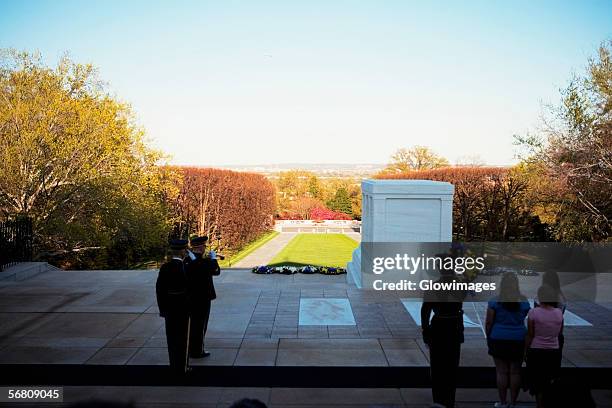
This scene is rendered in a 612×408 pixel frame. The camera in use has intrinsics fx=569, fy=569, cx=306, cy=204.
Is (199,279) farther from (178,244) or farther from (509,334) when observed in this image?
(509,334)

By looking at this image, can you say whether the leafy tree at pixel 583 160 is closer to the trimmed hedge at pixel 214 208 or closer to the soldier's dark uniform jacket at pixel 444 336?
the soldier's dark uniform jacket at pixel 444 336

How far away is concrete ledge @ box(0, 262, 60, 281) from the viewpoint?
1076cm

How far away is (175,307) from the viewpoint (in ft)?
18.6

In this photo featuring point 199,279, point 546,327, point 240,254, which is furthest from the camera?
point 240,254

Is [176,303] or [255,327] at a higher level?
[176,303]

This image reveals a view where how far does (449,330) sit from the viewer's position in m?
4.78

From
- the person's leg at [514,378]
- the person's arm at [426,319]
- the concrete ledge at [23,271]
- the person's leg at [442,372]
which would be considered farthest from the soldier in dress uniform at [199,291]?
the concrete ledge at [23,271]

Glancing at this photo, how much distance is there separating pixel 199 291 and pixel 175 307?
0.58 m

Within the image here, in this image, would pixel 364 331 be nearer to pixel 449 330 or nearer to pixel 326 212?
pixel 449 330

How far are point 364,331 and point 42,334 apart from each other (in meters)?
4.12

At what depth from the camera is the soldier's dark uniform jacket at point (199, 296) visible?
6203 millimetres

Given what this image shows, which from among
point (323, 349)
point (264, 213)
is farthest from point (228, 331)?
point (264, 213)

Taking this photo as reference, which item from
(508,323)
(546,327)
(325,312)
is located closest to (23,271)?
(325,312)

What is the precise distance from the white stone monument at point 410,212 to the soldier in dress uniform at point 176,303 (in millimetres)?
4863
